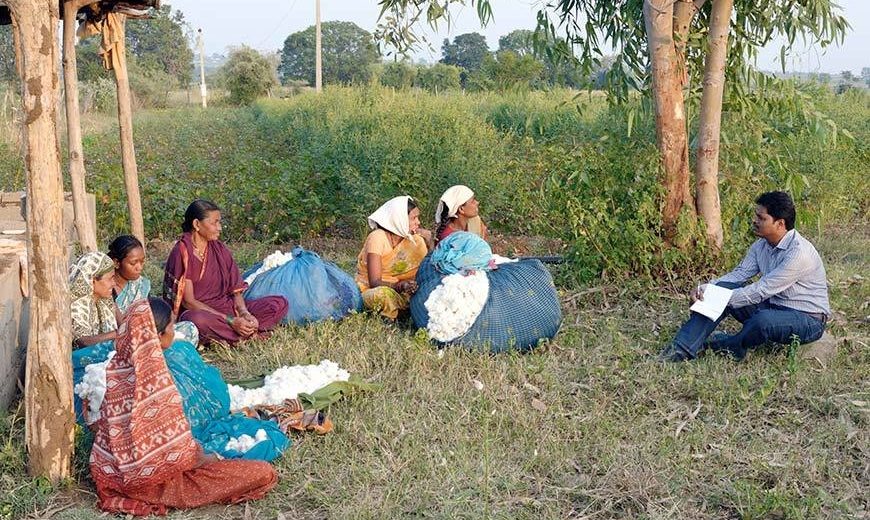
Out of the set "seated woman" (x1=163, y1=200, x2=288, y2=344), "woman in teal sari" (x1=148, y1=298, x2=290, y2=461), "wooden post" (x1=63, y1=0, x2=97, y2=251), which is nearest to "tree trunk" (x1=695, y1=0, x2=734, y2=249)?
"seated woman" (x1=163, y1=200, x2=288, y2=344)

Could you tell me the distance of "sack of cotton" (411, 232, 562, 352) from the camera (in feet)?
17.5

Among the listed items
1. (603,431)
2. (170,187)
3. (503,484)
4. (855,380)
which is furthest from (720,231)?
(170,187)

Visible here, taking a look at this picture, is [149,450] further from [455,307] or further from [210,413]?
[455,307]

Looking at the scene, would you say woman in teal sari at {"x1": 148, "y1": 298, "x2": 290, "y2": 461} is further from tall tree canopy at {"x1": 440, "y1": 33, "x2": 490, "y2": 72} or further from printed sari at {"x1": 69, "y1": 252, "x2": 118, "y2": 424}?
tall tree canopy at {"x1": 440, "y1": 33, "x2": 490, "y2": 72}

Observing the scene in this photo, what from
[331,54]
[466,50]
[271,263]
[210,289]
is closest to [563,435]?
[210,289]

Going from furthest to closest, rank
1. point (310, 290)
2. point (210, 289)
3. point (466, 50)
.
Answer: point (466, 50) → point (310, 290) → point (210, 289)

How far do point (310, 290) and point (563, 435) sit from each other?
2270 mm

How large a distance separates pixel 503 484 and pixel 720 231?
12.1 ft

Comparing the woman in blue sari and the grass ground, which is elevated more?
the woman in blue sari

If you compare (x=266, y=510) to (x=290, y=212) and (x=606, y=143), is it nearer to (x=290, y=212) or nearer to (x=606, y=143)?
A: (x=606, y=143)

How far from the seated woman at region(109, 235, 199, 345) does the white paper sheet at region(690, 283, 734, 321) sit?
2.98 m

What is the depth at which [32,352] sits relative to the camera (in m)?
3.63

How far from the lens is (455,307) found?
533 cm

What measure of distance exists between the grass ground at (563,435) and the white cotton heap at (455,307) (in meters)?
0.14
